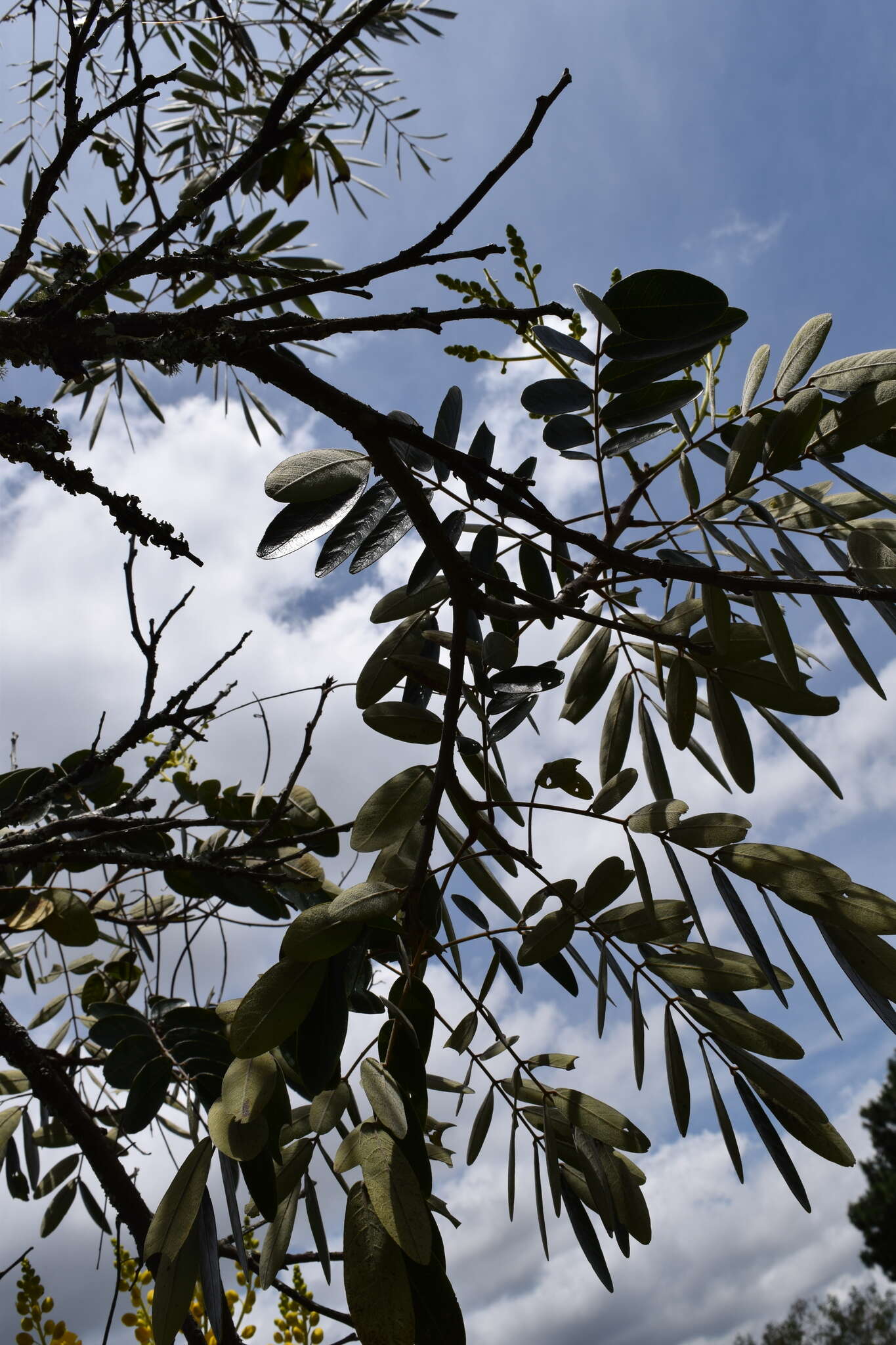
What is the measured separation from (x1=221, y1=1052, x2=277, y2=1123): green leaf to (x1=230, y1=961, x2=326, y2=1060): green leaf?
0.03 meters

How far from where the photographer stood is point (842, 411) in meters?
0.63

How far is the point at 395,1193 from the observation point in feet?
1.71

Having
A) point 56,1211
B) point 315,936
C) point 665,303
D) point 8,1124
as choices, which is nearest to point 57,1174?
point 56,1211

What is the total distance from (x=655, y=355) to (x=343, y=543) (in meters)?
0.27

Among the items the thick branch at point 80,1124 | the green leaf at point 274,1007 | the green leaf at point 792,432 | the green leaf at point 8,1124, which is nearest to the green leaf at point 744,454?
the green leaf at point 792,432

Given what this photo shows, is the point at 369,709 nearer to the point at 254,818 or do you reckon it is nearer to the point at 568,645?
the point at 568,645

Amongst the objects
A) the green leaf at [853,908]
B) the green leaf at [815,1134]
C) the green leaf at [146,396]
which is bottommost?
the green leaf at [815,1134]

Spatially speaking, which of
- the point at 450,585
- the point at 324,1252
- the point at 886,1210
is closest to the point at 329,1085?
the point at 324,1252

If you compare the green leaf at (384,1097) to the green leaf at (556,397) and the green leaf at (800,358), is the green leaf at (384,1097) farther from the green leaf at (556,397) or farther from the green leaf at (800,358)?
the green leaf at (800,358)

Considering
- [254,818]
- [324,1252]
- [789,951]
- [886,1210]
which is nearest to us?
[789,951]

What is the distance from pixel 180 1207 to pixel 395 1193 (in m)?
0.21

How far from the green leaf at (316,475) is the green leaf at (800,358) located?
0.34 metres

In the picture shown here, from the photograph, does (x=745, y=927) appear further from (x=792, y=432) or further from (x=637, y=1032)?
(x=792, y=432)

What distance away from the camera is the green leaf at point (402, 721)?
73 cm
